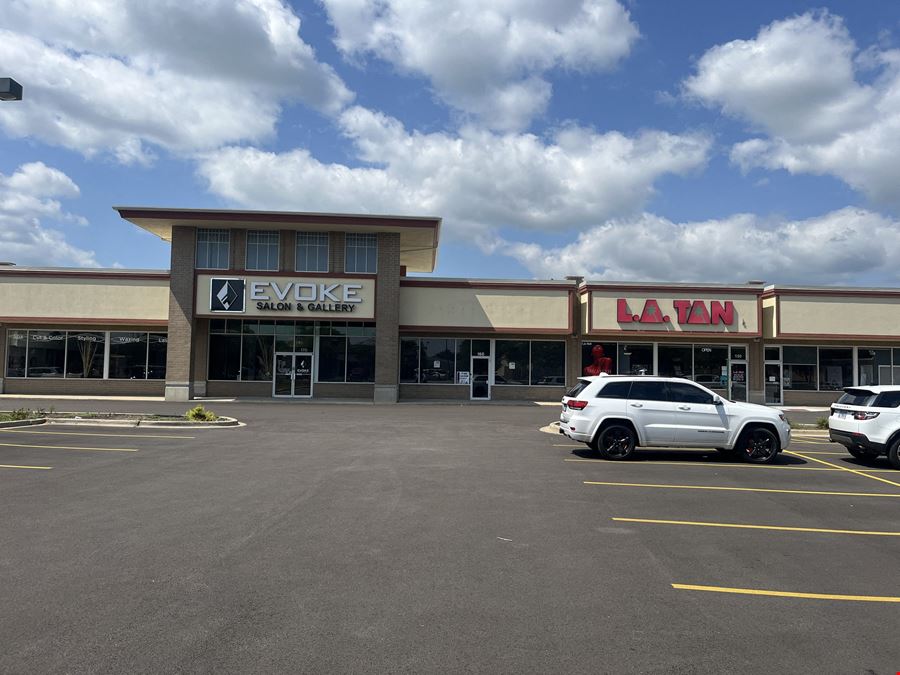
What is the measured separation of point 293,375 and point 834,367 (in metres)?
26.8

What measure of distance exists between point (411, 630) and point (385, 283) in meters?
25.4

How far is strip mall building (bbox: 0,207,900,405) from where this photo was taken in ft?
95.7

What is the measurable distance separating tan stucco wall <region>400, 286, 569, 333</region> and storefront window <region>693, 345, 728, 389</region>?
7.18m

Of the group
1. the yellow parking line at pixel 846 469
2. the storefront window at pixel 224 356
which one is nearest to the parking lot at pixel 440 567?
the yellow parking line at pixel 846 469

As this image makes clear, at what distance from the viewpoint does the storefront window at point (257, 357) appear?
1206 inches

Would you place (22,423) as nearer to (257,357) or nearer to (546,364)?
(257,357)

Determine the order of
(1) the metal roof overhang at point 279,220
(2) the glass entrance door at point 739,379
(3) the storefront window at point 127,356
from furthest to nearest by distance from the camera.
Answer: (2) the glass entrance door at point 739,379
(3) the storefront window at point 127,356
(1) the metal roof overhang at point 279,220

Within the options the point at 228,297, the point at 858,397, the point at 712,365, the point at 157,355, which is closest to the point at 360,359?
Answer: the point at 228,297

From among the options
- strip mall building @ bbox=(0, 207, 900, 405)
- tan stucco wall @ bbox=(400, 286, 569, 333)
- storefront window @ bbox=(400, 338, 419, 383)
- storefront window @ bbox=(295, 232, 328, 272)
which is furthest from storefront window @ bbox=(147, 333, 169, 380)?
tan stucco wall @ bbox=(400, 286, 569, 333)

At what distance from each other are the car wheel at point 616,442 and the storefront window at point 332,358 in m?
19.4

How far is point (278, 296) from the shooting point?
2897 cm

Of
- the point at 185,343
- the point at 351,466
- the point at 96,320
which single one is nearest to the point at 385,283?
the point at 185,343

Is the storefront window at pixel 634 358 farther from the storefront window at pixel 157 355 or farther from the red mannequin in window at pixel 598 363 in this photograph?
the storefront window at pixel 157 355

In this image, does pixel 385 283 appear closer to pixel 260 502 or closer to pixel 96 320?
pixel 96 320
